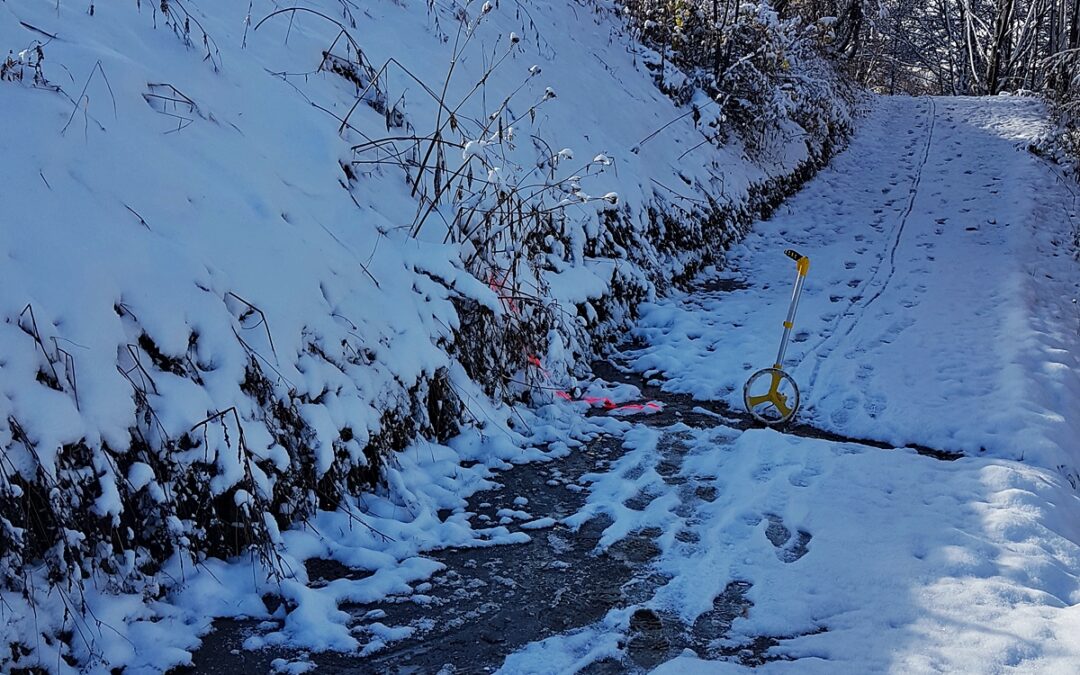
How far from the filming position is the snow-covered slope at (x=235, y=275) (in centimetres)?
308

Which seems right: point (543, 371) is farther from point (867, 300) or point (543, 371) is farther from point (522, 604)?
point (867, 300)

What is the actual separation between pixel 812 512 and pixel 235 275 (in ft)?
10.6

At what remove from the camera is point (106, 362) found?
3244 millimetres

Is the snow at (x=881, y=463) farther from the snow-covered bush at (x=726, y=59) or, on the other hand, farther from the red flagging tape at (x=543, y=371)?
→ the snow-covered bush at (x=726, y=59)

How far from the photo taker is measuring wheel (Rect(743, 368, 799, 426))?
620cm

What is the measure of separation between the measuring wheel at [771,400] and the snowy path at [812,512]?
18 cm

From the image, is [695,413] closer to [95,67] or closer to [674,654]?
[674,654]

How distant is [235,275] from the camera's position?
4.04 m

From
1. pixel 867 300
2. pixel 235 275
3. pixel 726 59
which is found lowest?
pixel 867 300

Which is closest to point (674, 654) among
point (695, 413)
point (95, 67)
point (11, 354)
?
point (11, 354)

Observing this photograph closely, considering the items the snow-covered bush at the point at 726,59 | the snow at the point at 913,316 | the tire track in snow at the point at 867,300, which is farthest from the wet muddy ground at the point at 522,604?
the snow-covered bush at the point at 726,59

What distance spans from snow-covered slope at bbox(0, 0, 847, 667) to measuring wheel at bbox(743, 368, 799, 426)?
4.59 feet

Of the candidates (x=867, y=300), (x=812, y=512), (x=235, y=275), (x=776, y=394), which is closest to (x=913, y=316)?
(x=867, y=300)

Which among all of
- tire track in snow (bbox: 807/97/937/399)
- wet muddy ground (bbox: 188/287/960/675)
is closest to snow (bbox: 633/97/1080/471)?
tire track in snow (bbox: 807/97/937/399)
